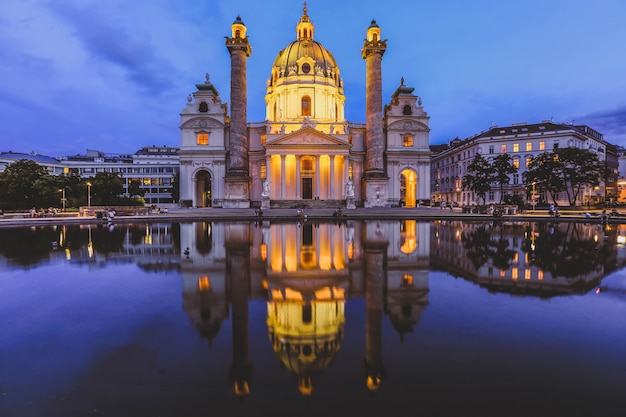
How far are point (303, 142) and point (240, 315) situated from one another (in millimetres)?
50746

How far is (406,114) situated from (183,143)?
3979 cm

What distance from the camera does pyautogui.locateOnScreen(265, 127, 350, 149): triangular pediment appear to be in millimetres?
56028

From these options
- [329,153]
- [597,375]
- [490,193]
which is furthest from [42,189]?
[490,193]

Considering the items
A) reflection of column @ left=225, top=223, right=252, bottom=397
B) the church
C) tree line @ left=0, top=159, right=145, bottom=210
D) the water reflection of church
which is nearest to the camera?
reflection of column @ left=225, top=223, right=252, bottom=397

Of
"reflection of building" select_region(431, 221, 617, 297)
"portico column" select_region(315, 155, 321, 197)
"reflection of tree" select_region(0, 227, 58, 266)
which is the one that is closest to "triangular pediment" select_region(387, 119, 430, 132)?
"portico column" select_region(315, 155, 321, 197)

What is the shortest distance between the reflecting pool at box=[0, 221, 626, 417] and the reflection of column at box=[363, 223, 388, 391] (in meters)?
0.03

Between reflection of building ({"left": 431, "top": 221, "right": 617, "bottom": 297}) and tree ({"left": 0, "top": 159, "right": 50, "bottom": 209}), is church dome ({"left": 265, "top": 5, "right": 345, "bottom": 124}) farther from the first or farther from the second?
reflection of building ({"left": 431, "top": 221, "right": 617, "bottom": 297})

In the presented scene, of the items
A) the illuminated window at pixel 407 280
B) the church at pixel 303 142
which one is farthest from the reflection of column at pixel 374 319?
the church at pixel 303 142

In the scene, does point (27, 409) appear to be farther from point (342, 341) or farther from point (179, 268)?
point (179, 268)

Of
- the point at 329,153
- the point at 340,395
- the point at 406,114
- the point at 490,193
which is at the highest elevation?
the point at 406,114

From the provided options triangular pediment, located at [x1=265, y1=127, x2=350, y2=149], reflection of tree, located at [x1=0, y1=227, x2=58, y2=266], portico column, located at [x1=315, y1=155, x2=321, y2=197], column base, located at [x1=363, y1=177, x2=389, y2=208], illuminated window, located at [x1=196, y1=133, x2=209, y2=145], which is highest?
illuminated window, located at [x1=196, y1=133, x2=209, y2=145]

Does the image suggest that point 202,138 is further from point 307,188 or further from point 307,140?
point 307,188

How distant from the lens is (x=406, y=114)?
64.9 meters

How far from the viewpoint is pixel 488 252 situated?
15.5 metres
